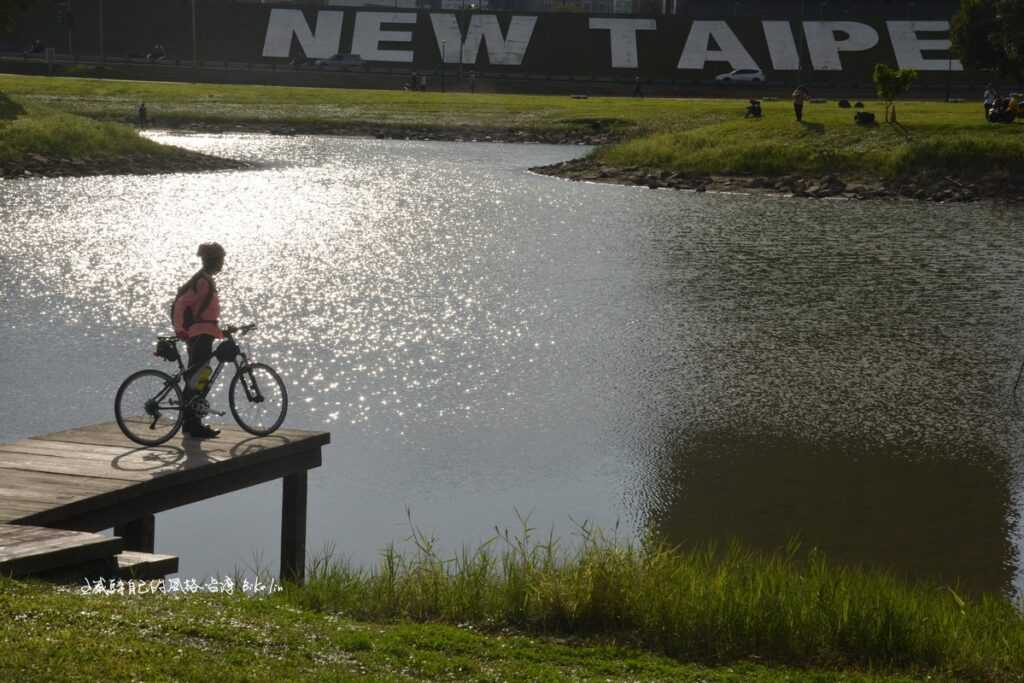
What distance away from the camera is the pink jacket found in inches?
533

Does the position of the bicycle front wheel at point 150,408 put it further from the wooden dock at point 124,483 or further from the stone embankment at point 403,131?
the stone embankment at point 403,131

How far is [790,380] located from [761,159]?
4024 centimetres

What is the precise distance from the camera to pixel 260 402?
1420 cm

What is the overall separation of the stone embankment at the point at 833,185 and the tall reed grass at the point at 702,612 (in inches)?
1822

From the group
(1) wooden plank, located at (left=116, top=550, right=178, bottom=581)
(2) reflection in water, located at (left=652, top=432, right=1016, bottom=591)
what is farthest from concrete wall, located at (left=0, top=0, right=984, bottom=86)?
(1) wooden plank, located at (left=116, top=550, right=178, bottom=581)

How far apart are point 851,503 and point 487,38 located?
110551mm

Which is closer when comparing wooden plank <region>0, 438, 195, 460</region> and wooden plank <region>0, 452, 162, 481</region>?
wooden plank <region>0, 452, 162, 481</region>

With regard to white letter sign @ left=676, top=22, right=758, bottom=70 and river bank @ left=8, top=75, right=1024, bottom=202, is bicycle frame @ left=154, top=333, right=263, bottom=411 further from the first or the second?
white letter sign @ left=676, top=22, right=758, bottom=70

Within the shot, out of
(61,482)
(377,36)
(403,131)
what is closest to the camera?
(61,482)

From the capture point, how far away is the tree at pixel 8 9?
7319 cm

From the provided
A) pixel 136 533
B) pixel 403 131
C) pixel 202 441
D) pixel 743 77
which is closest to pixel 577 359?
pixel 202 441

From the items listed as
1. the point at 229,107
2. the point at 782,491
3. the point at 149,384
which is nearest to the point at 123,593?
the point at 149,384

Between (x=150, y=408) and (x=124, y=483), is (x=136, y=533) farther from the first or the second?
(x=150, y=408)

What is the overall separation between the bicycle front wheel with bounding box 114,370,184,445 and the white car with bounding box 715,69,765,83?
103 m
